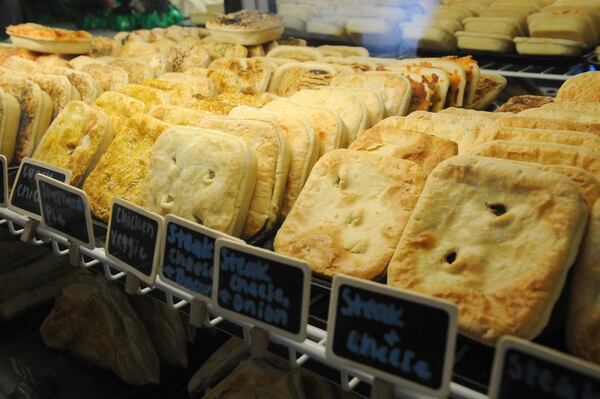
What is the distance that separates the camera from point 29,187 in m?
1.63

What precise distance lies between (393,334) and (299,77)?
165 centimetres

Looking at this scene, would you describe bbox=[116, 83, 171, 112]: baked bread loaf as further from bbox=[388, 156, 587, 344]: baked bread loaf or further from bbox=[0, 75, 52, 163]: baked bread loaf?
bbox=[388, 156, 587, 344]: baked bread loaf

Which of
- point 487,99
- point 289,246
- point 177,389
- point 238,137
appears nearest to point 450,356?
point 289,246

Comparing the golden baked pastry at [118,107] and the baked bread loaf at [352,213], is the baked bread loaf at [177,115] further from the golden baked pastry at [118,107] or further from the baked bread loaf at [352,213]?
the baked bread loaf at [352,213]

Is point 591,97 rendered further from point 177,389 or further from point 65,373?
point 65,373

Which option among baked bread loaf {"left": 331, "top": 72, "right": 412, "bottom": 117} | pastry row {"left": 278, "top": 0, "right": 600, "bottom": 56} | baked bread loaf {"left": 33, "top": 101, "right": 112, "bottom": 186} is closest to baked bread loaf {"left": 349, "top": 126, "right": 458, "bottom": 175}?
baked bread loaf {"left": 331, "top": 72, "right": 412, "bottom": 117}

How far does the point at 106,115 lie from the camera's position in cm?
196

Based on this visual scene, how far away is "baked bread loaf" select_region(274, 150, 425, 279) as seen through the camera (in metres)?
1.27

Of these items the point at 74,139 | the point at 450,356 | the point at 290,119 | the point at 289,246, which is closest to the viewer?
the point at 450,356

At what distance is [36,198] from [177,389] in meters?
0.89

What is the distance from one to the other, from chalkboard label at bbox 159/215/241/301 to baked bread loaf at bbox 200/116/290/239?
313 mm

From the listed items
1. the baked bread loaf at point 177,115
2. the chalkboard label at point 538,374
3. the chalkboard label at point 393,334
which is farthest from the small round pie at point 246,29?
the chalkboard label at point 538,374

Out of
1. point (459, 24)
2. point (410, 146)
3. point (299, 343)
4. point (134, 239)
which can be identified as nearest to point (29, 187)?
point (134, 239)

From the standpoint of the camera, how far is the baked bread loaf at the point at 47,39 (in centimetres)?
302
